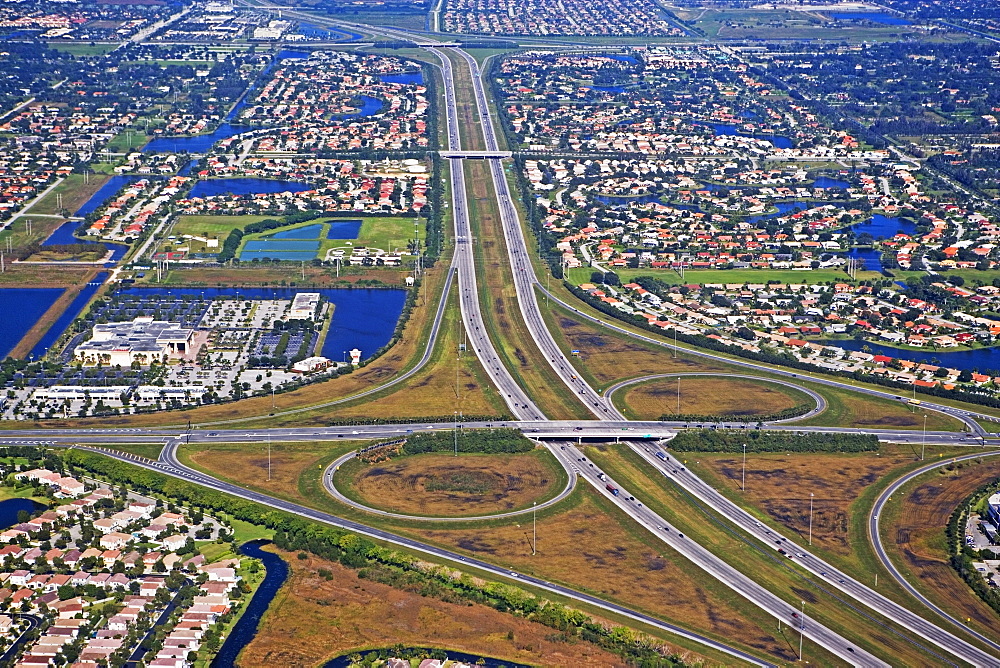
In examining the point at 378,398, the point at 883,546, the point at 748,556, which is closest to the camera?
the point at 748,556

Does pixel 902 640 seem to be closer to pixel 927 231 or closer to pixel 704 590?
pixel 704 590

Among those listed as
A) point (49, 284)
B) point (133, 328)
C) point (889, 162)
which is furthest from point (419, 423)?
point (889, 162)

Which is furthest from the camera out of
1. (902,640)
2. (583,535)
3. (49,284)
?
(49,284)

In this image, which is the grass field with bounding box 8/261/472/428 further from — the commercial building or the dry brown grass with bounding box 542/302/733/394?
the commercial building

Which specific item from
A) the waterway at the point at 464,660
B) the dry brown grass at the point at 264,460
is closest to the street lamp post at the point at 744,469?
the dry brown grass at the point at 264,460

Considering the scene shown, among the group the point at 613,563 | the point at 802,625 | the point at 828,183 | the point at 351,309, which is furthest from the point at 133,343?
the point at 828,183

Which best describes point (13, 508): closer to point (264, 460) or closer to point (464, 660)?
point (264, 460)
